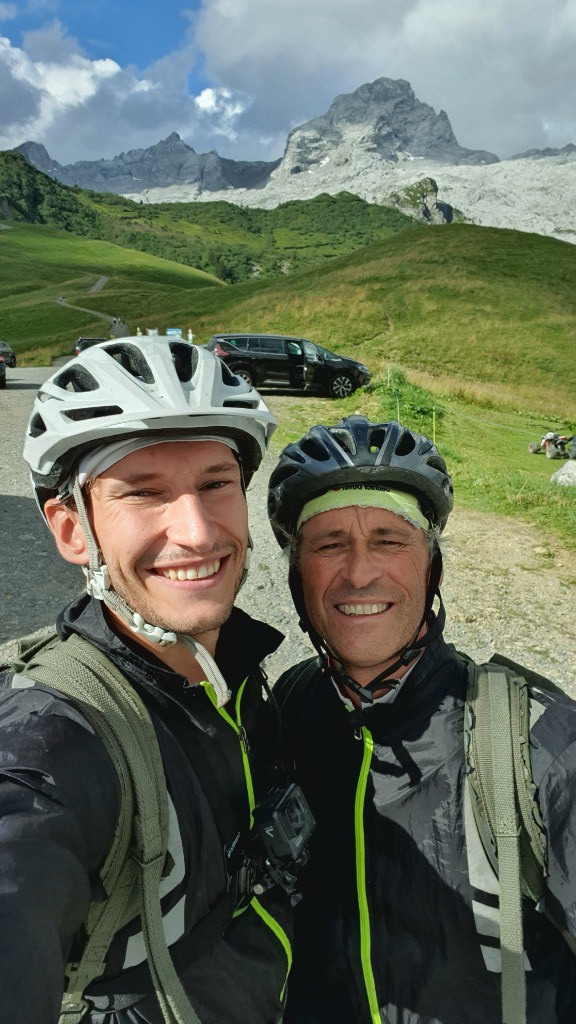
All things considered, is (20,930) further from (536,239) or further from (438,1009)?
(536,239)

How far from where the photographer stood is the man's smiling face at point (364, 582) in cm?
260

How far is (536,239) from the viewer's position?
63.9 m

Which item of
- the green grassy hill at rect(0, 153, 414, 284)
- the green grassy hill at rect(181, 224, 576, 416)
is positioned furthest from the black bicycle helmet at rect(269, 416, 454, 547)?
the green grassy hill at rect(0, 153, 414, 284)

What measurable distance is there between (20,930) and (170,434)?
1.54 m

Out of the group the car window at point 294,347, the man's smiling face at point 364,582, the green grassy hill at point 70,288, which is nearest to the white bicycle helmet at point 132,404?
the man's smiling face at point 364,582

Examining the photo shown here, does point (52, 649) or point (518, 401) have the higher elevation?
point (518, 401)

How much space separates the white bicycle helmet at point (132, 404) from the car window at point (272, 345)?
20.5 meters

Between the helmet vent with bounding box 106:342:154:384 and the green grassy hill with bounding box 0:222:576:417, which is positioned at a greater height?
the green grassy hill with bounding box 0:222:576:417

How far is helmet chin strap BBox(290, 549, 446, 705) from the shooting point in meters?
2.42

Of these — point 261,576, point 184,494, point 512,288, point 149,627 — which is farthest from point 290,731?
point 512,288

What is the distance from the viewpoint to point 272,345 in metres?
22.7

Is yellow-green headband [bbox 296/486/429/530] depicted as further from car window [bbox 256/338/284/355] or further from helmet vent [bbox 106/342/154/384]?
car window [bbox 256/338/284/355]

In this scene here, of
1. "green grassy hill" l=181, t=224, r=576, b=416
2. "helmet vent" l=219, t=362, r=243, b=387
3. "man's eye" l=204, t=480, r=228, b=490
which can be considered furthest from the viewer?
"green grassy hill" l=181, t=224, r=576, b=416

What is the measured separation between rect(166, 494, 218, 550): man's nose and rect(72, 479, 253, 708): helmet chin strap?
287 mm
